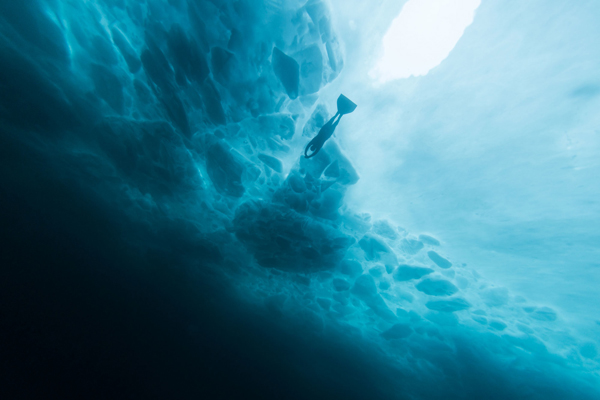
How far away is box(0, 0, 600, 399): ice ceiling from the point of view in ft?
13.4

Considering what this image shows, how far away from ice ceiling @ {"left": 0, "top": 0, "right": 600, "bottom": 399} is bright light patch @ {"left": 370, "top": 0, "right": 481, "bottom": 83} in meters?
0.04

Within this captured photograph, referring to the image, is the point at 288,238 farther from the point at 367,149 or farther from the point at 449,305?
the point at 449,305

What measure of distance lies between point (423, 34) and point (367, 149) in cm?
272

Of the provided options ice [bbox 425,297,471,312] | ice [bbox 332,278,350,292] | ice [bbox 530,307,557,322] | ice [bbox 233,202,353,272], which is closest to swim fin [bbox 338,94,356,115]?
ice [bbox 233,202,353,272]

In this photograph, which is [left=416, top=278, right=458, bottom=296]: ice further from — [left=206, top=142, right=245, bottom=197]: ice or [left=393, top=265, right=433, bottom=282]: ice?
[left=206, top=142, right=245, bottom=197]: ice

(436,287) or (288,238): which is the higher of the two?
(436,287)

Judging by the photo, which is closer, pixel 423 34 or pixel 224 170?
pixel 423 34

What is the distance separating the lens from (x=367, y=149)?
606 cm

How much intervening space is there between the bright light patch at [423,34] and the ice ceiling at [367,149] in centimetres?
4

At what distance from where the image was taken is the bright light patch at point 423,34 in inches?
142

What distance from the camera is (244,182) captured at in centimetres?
841

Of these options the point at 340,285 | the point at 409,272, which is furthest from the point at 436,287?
the point at 340,285

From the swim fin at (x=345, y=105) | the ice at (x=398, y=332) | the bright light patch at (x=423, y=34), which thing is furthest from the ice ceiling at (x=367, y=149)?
the swim fin at (x=345, y=105)

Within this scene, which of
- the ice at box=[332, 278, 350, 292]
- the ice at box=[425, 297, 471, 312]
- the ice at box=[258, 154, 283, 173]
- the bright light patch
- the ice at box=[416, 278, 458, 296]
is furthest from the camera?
the ice at box=[332, 278, 350, 292]
